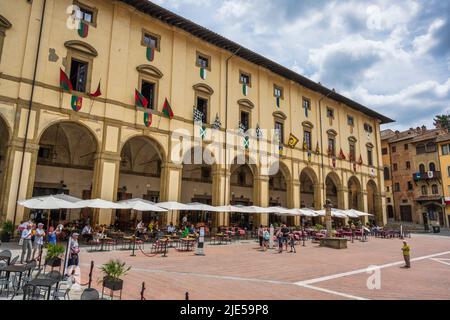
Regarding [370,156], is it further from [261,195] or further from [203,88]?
[203,88]

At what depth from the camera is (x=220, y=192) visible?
2441 centimetres

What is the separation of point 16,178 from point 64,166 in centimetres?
599

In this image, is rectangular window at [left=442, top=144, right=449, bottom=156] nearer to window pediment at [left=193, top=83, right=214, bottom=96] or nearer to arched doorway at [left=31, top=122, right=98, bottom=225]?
window pediment at [left=193, top=83, right=214, bottom=96]

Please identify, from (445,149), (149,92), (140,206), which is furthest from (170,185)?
(445,149)

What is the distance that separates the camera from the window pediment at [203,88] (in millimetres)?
24344

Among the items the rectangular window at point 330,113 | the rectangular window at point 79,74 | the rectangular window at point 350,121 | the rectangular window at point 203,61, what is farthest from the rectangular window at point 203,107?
the rectangular window at point 350,121

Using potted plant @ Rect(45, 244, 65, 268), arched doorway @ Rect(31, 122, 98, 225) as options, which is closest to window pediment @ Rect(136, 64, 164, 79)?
arched doorway @ Rect(31, 122, 98, 225)

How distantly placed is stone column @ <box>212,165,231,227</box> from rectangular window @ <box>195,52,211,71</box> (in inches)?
317

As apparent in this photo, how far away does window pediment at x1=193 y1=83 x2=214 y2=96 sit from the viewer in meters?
24.3

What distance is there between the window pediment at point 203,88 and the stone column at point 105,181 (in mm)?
8529

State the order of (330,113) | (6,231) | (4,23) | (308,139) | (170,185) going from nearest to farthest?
(6,231), (4,23), (170,185), (308,139), (330,113)
